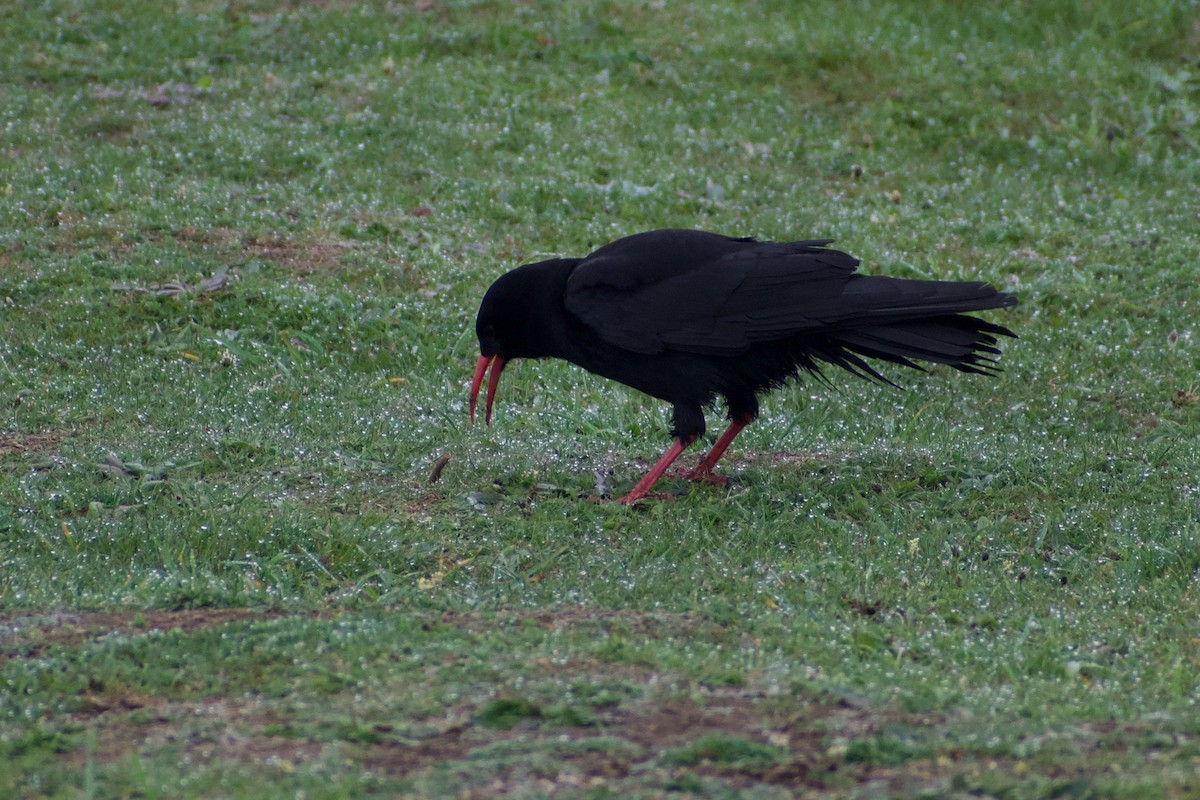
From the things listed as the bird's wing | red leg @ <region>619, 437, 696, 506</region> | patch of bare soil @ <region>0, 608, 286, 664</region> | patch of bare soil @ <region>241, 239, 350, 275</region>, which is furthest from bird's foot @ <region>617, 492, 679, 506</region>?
patch of bare soil @ <region>241, 239, 350, 275</region>

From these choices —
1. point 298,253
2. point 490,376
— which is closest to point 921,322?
point 490,376

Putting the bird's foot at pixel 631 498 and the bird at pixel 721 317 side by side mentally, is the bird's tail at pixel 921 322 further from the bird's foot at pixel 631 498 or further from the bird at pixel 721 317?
the bird's foot at pixel 631 498

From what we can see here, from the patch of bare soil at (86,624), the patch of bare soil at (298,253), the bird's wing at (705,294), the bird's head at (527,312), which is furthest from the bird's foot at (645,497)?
the patch of bare soil at (298,253)

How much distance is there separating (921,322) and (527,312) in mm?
2001

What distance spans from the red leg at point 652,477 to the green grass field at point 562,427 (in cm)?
23

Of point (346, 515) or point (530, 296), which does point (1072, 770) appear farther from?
point (530, 296)

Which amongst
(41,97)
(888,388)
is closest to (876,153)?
(888,388)

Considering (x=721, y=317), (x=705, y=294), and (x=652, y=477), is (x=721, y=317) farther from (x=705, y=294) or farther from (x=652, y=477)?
(x=652, y=477)

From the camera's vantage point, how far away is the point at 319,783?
10.3 ft

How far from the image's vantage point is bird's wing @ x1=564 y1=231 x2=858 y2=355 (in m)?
6.37

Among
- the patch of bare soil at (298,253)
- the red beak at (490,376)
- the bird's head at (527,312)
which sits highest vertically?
the bird's head at (527,312)

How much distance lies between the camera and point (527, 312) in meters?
6.80

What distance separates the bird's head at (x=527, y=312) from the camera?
676 centimetres

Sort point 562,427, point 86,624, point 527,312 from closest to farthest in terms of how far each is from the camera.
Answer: point 86,624 → point 527,312 → point 562,427
